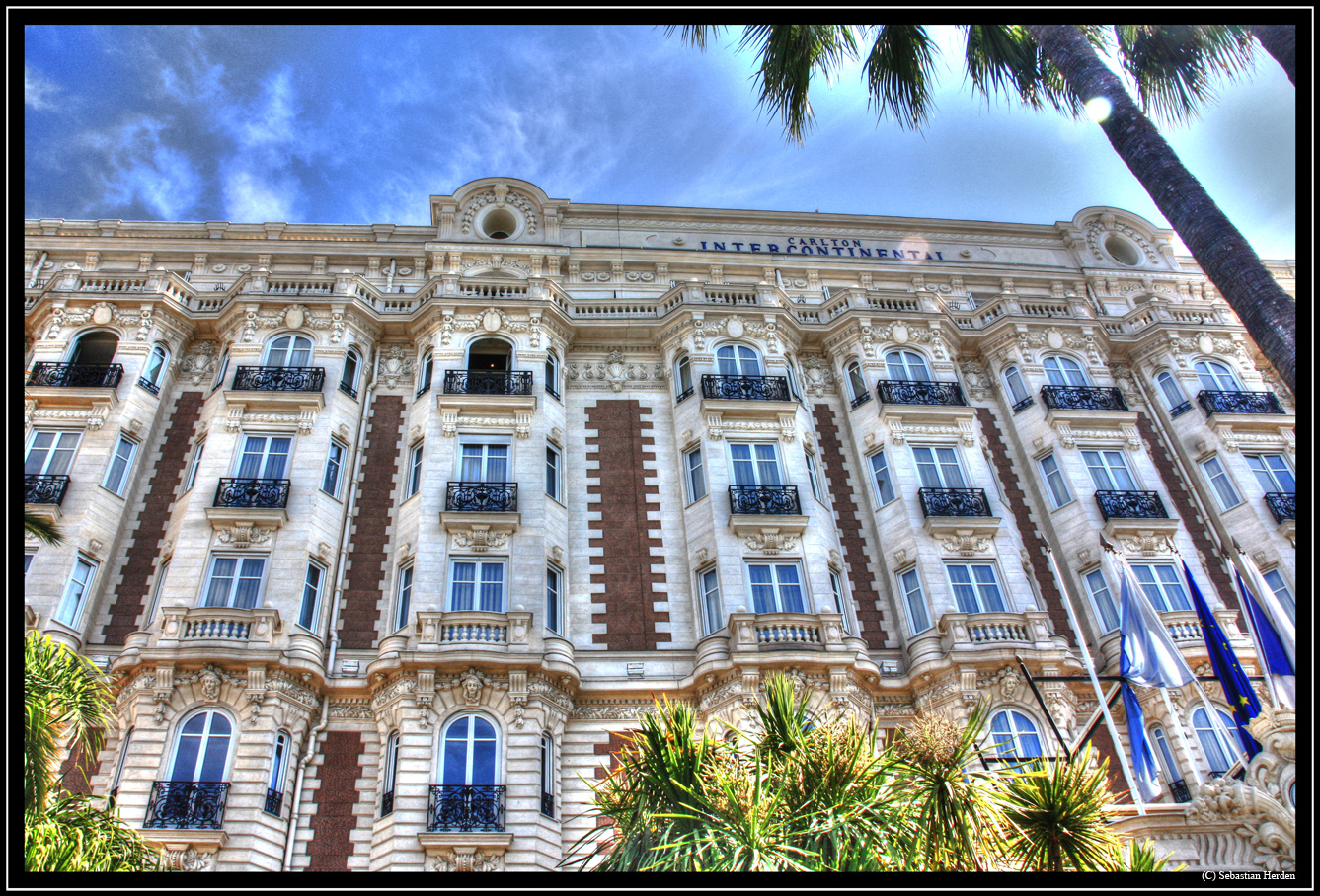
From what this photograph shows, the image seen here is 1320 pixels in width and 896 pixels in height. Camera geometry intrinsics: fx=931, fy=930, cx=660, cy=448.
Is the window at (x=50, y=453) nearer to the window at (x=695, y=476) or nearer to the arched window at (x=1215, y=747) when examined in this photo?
the window at (x=695, y=476)

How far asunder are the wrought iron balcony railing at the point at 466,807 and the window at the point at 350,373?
13.0m

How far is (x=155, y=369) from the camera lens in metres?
28.2

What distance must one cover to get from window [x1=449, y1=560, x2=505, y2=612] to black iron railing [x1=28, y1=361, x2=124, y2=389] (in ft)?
38.9

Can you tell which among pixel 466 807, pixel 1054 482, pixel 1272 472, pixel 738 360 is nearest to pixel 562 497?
pixel 738 360

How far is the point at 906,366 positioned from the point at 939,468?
14.0ft

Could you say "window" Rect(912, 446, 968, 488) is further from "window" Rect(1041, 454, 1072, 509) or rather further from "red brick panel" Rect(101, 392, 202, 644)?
"red brick panel" Rect(101, 392, 202, 644)

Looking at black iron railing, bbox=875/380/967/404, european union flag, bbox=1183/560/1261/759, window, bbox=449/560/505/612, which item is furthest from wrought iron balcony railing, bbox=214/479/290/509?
european union flag, bbox=1183/560/1261/759

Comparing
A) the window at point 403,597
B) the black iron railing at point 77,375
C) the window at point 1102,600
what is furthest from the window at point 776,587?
the black iron railing at point 77,375

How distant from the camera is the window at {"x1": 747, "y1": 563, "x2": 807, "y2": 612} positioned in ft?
78.9

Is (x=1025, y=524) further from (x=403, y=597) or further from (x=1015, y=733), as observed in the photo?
(x=403, y=597)

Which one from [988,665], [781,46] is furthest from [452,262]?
[988,665]

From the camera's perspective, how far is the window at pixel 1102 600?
982 inches

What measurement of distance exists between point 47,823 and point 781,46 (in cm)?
1708

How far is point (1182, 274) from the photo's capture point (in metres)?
36.8
